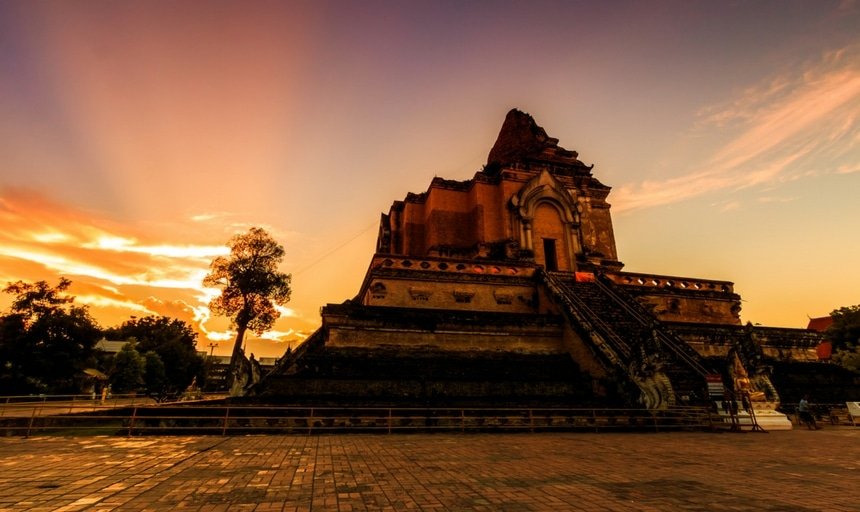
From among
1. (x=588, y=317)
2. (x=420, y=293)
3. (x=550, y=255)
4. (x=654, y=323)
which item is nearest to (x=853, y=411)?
(x=654, y=323)

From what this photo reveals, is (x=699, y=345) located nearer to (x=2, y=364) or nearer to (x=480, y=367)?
(x=480, y=367)

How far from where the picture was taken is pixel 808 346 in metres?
21.6

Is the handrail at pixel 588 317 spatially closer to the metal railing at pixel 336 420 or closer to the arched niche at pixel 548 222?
the metal railing at pixel 336 420

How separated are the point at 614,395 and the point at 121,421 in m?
13.6

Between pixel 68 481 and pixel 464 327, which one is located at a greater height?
pixel 464 327

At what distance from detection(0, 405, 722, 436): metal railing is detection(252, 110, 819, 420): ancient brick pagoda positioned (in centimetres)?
83

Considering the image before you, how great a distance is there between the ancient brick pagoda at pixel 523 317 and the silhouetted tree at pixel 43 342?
25564 millimetres

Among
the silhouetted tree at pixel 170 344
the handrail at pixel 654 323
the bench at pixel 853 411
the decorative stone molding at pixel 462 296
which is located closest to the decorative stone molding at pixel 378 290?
the decorative stone molding at pixel 462 296

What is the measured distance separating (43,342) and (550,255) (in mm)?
37483

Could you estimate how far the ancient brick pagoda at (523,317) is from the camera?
43.9ft

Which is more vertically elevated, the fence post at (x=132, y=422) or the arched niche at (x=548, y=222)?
the arched niche at (x=548, y=222)

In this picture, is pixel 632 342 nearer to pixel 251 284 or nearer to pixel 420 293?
pixel 420 293

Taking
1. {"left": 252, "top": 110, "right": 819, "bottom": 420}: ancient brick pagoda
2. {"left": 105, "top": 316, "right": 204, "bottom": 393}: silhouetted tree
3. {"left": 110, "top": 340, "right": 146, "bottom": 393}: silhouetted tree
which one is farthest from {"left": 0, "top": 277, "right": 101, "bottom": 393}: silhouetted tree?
{"left": 252, "top": 110, "right": 819, "bottom": 420}: ancient brick pagoda

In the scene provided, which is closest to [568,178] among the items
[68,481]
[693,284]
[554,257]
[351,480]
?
[554,257]
